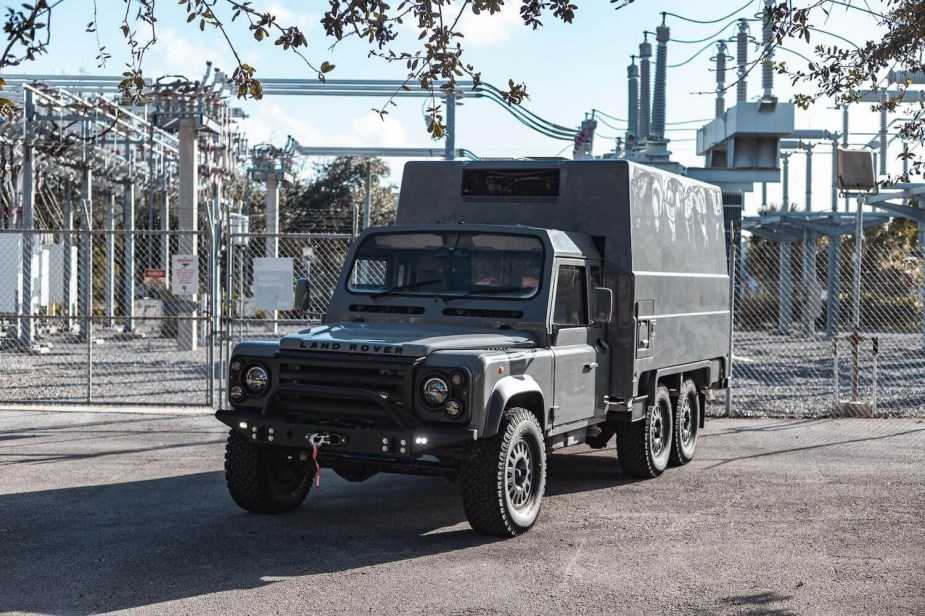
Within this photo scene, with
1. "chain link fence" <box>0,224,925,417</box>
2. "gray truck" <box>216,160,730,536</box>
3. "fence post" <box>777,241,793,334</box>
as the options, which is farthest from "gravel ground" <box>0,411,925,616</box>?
"fence post" <box>777,241,793,334</box>

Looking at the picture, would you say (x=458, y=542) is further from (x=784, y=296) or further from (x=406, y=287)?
(x=784, y=296)

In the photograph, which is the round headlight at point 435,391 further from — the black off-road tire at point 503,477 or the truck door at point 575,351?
the truck door at point 575,351

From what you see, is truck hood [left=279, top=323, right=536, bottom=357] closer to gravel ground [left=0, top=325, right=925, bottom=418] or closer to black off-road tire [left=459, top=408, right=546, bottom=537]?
black off-road tire [left=459, top=408, right=546, bottom=537]

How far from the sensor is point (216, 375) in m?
19.8

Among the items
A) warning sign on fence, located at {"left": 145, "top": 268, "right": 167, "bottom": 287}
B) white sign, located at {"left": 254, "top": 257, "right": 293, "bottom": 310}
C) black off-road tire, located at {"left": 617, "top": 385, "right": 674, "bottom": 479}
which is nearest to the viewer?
black off-road tire, located at {"left": 617, "top": 385, "right": 674, "bottom": 479}

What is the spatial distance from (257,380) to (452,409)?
1.51 m

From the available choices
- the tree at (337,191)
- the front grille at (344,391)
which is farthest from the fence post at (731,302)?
the tree at (337,191)

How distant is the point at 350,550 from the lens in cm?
739

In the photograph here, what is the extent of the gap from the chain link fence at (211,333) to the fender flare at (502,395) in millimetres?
2893

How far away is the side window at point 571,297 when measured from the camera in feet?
28.3

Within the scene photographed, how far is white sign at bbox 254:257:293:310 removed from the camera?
1455 cm

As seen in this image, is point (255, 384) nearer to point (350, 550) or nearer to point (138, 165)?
point (350, 550)

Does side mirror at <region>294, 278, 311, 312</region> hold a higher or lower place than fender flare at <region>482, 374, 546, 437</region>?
higher

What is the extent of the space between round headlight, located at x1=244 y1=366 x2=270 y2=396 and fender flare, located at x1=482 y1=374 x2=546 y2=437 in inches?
63.7
